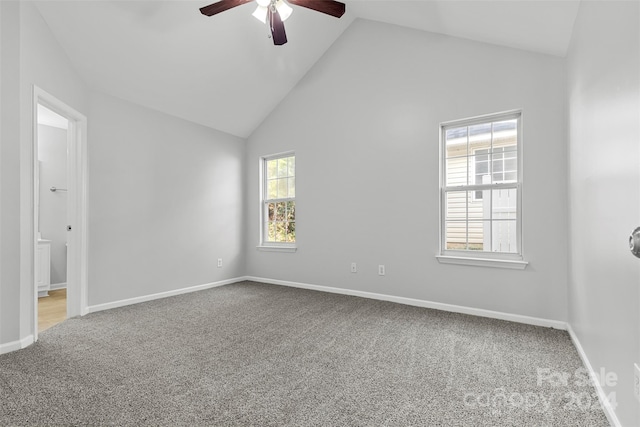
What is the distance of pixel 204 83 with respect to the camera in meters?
4.08

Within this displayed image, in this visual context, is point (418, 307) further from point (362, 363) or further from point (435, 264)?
point (362, 363)

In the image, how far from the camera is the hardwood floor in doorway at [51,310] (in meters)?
3.21

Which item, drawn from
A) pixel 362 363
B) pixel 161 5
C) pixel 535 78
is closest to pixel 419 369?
pixel 362 363

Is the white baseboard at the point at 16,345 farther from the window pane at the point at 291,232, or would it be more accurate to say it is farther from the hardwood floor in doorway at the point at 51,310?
the window pane at the point at 291,232

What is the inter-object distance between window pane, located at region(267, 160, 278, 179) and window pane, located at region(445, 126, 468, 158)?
263 cm

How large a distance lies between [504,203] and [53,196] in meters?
6.17

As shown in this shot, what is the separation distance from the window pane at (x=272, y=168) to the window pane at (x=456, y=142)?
8.64 feet

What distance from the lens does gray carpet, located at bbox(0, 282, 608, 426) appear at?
5.31ft

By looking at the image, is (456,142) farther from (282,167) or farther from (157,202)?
(157,202)

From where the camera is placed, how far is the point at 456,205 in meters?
3.53

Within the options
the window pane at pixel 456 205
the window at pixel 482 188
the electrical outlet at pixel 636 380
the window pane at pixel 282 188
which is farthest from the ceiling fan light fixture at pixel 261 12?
the electrical outlet at pixel 636 380

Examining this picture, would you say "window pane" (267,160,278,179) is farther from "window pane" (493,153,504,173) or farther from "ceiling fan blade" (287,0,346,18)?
"window pane" (493,153,504,173)

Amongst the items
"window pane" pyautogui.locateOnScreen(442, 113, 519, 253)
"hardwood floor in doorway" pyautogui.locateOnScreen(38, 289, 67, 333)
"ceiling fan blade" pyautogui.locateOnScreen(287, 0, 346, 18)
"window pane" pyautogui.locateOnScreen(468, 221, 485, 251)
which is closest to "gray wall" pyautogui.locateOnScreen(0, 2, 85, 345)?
"hardwood floor in doorway" pyautogui.locateOnScreen(38, 289, 67, 333)

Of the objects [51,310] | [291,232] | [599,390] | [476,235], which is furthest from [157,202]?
[599,390]
